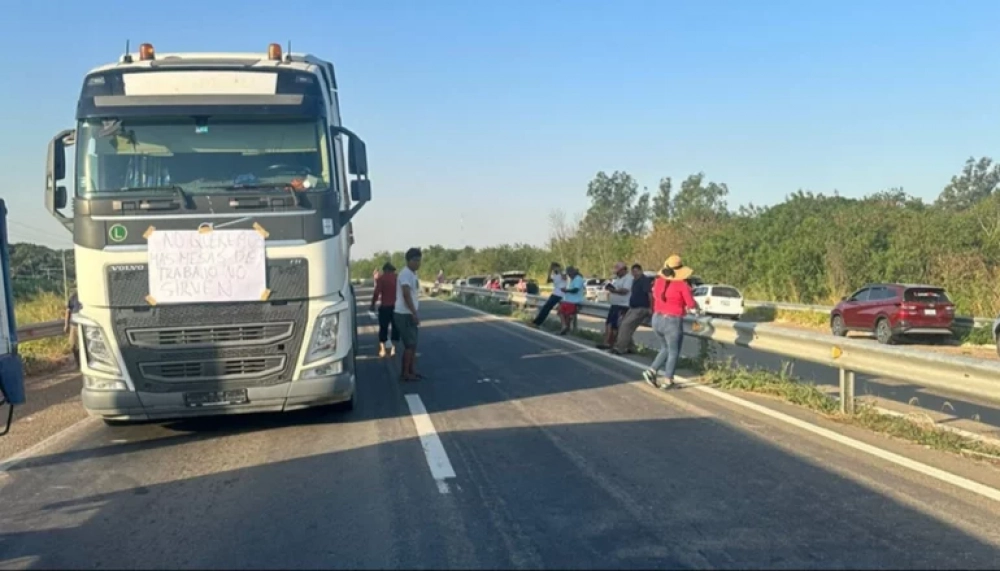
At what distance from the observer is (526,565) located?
427 centimetres

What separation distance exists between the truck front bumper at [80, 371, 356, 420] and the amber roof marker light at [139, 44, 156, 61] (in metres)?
3.47

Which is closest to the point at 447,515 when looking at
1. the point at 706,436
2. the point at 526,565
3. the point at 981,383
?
the point at 526,565

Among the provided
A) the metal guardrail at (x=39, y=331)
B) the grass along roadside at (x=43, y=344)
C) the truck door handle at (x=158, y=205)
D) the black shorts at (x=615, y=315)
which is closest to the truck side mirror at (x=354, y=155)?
the truck door handle at (x=158, y=205)

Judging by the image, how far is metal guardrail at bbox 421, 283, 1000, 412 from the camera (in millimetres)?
6898

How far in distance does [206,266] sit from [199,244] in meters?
0.22

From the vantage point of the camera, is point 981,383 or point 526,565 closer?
point 526,565

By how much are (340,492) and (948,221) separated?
2950cm

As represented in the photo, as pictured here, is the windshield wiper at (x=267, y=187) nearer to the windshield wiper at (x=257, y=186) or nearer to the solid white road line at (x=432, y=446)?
the windshield wiper at (x=257, y=186)

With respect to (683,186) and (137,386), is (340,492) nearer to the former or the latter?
(137,386)

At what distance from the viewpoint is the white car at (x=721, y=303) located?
30812 mm

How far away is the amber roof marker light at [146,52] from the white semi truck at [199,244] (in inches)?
17.7

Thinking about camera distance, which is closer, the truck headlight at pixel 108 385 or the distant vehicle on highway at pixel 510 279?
the truck headlight at pixel 108 385

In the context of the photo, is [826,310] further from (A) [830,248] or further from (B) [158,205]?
(B) [158,205]

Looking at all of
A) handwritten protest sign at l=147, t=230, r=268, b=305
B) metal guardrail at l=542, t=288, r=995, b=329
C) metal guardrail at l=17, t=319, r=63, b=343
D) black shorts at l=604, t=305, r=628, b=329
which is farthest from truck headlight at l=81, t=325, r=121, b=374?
metal guardrail at l=542, t=288, r=995, b=329
